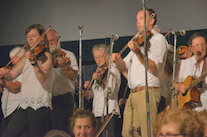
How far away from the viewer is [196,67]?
2.24m

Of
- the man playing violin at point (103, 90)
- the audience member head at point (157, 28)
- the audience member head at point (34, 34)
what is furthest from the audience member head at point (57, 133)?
the audience member head at point (157, 28)

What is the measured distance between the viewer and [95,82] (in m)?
2.47

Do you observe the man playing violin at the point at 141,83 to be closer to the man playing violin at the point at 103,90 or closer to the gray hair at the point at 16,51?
the man playing violin at the point at 103,90

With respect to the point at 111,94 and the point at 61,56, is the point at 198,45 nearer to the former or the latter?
the point at 111,94

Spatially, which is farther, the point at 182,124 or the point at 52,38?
the point at 52,38

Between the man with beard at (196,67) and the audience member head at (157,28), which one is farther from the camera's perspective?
the audience member head at (157,28)

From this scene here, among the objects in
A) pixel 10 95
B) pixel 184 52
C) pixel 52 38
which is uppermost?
pixel 52 38

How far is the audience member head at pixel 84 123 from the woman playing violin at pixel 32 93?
1.25 ft

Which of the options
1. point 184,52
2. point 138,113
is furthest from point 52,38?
point 184,52

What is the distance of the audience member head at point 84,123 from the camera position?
2.05m

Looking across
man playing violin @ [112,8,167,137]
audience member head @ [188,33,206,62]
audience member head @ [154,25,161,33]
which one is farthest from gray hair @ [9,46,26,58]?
audience member head @ [188,33,206,62]

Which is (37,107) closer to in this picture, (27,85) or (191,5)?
(27,85)

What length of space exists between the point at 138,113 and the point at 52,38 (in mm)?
1175

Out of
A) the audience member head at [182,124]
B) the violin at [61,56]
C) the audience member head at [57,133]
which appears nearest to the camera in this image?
the audience member head at [182,124]
